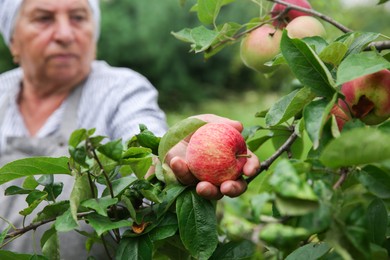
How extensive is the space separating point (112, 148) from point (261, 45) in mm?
325

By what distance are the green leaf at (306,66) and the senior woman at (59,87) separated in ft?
2.69

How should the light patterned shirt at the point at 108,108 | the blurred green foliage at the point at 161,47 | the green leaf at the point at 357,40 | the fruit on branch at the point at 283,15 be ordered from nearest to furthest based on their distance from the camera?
the green leaf at the point at 357,40 → the fruit on branch at the point at 283,15 → the light patterned shirt at the point at 108,108 → the blurred green foliage at the point at 161,47

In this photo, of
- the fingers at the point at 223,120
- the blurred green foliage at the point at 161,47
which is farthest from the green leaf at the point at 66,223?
the blurred green foliage at the point at 161,47

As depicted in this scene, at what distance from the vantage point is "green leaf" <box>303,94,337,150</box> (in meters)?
0.53

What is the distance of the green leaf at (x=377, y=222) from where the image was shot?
0.57 metres

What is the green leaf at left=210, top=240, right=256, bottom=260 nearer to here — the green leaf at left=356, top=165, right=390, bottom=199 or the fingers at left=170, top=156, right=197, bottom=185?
the fingers at left=170, top=156, right=197, bottom=185

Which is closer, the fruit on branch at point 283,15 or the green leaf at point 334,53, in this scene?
the green leaf at point 334,53

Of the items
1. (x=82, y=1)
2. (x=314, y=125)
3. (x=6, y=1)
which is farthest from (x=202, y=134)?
(x=6, y=1)

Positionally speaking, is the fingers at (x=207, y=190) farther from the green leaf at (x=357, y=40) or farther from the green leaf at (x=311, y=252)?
the green leaf at (x=357, y=40)

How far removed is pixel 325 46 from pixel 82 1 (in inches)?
42.6

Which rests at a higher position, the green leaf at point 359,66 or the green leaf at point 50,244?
the green leaf at point 359,66

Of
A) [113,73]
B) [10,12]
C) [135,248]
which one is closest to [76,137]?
[135,248]

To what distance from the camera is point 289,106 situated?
641 mm

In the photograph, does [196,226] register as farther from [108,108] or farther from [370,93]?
[108,108]
